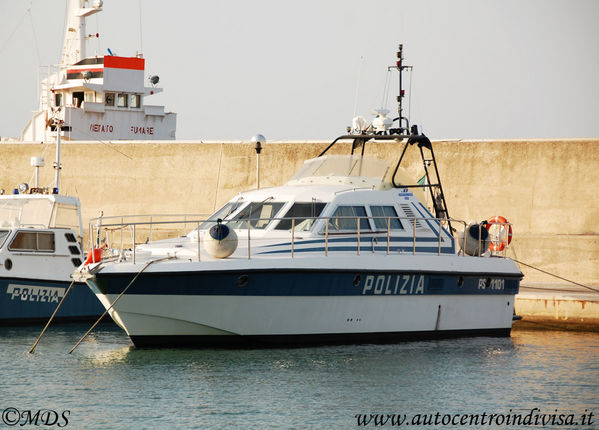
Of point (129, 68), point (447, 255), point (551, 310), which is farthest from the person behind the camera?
point (129, 68)

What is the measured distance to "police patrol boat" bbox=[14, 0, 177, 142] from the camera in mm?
31125

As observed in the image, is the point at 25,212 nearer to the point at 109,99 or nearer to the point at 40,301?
the point at 40,301

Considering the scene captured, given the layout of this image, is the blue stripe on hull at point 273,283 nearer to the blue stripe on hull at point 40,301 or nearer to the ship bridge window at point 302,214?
the ship bridge window at point 302,214

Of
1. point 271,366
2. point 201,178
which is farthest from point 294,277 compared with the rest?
point 201,178

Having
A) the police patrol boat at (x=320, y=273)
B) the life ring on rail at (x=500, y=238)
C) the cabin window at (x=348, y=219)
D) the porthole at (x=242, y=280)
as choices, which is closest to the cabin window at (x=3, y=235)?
the police patrol boat at (x=320, y=273)

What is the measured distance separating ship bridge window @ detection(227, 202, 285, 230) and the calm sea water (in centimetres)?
215

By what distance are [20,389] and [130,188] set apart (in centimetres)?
1434

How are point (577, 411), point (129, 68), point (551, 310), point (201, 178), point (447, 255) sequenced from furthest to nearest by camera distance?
point (129, 68)
point (201, 178)
point (551, 310)
point (447, 255)
point (577, 411)

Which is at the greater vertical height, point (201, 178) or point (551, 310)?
point (201, 178)

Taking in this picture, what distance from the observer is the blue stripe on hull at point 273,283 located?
13734 millimetres

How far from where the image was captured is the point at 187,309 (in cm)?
1391

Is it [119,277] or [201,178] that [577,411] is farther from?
[201,178]

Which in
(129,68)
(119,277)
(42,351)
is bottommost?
(42,351)

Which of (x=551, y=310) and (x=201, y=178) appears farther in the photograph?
(x=201, y=178)
